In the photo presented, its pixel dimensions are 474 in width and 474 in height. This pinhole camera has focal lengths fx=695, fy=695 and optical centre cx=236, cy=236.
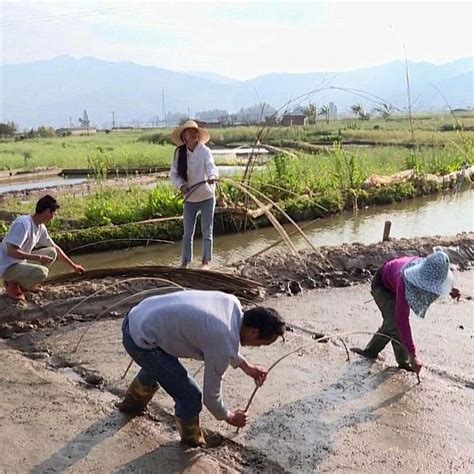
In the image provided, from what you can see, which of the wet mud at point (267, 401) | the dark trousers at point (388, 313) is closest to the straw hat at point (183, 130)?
the wet mud at point (267, 401)

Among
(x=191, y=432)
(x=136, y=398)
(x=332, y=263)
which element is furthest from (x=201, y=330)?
(x=332, y=263)

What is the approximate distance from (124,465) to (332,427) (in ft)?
3.60

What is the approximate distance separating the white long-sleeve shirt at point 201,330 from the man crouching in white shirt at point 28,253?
2.21 meters

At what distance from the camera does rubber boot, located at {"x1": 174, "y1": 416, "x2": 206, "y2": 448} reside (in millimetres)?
3305

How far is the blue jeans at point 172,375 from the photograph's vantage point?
3.21 meters

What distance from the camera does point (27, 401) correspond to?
4.01m

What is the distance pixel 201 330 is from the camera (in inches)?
115

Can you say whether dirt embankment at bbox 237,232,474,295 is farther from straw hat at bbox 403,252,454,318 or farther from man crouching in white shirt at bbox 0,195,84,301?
straw hat at bbox 403,252,454,318

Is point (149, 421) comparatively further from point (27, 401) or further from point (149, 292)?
point (149, 292)

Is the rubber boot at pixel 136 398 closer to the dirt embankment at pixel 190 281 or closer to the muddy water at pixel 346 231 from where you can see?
the dirt embankment at pixel 190 281

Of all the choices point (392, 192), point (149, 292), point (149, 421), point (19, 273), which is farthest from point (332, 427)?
point (392, 192)

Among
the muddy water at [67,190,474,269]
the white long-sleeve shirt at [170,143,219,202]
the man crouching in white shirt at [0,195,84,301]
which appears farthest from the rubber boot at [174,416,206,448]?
the muddy water at [67,190,474,269]

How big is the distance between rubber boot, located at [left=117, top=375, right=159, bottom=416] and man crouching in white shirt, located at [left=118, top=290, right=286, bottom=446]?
0.78ft

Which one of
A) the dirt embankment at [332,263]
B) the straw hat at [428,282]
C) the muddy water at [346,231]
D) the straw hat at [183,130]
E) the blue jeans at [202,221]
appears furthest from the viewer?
the muddy water at [346,231]
